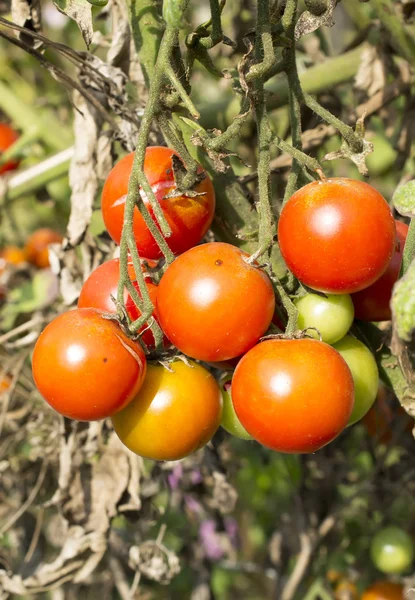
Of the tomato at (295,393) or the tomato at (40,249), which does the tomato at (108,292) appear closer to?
the tomato at (295,393)

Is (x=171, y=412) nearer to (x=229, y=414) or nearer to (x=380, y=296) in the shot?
(x=229, y=414)

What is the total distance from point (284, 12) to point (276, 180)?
705mm

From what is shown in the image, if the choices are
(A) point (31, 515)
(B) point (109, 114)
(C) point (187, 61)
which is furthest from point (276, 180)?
(A) point (31, 515)

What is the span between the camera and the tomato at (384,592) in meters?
1.48

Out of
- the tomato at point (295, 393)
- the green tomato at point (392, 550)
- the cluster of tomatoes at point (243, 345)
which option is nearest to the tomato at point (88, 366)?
the cluster of tomatoes at point (243, 345)

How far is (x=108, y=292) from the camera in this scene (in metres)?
0.73

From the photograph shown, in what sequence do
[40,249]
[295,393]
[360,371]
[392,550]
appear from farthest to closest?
[40,249] → [392,550] → [360,371] → [295,393]

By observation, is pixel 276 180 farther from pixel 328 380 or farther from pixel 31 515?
pixel 31 515

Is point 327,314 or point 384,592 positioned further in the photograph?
point 384,592

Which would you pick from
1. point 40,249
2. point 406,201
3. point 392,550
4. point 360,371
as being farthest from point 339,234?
point 40,249

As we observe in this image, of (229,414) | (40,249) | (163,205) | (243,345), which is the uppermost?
(163,205)

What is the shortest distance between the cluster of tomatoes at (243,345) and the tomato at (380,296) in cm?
7

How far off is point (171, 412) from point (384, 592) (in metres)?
1.02

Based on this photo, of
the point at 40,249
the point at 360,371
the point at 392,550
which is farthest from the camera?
the point at 40,249
